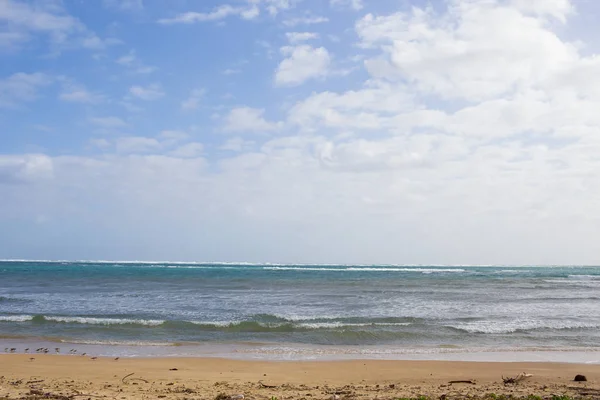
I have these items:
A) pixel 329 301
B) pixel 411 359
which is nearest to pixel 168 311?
pixel 329 301

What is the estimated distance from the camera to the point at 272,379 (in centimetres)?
1063

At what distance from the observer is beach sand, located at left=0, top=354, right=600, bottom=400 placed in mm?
8906

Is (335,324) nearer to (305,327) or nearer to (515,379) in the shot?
(305,327)

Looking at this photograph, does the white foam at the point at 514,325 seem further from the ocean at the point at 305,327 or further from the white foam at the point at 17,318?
the white foam at the point at 17,318

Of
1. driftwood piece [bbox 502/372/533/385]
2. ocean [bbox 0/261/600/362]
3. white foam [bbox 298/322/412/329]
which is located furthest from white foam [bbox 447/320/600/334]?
driftwood piece [bbox 502/372/533/385]

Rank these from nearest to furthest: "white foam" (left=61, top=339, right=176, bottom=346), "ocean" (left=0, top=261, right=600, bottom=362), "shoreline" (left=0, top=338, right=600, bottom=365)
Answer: "shoreline" (left=0, top=338, right=600, bottom=365) < "ocean" (left=0, top=261, right=600, bottom=362) < "white foam" (left=61, top=339, right=176, bottom=346)

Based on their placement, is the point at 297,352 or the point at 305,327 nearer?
the point at 297,352

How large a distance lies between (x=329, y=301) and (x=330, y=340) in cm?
1190

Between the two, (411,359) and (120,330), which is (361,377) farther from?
(120,330)

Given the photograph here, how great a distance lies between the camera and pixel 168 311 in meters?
23.0

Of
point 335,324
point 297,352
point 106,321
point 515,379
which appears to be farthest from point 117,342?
point 515,379

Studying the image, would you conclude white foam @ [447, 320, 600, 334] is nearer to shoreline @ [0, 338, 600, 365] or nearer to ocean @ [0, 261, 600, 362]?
ocean @ [0, 261, 600, 362]

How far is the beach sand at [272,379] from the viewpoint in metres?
8.91

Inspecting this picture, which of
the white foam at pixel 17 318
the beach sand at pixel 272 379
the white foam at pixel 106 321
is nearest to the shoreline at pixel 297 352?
the beach sand at pixel 272 379
